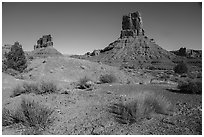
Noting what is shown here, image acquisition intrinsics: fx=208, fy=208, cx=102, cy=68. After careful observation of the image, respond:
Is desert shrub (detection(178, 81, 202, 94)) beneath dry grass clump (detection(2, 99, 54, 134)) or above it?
above

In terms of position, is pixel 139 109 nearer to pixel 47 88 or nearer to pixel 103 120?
pixel 103 120

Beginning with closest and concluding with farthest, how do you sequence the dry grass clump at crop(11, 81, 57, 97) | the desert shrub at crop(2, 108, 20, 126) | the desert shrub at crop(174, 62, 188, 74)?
the desert shrub at crop(2, 108, 20, 126) → the dry grass clump at crop(11, 81, 57, 97) → the desert shrub at crop(174, 62, 188, 74)

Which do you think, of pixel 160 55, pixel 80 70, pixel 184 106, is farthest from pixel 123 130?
pixel 160 55

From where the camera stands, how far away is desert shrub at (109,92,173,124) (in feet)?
18.4

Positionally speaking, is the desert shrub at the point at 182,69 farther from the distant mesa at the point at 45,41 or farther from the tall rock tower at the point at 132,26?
the distant mesa at the point at 45,41

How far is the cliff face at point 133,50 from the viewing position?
8608 centimetres

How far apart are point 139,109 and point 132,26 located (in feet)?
394

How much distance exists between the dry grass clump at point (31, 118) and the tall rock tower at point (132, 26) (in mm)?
112809

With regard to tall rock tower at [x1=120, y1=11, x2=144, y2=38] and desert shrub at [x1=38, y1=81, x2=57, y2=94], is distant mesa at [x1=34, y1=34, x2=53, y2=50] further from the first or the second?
desert shrub at [x1=38, y1=81, x2=57, y2=94]

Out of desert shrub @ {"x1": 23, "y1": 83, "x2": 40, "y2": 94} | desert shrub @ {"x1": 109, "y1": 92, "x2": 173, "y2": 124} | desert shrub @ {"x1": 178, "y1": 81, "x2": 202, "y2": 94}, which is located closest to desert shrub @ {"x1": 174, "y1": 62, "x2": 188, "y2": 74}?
desert shrub @ {"x1": 178, "y1": 81, "x2": 202, "y2": 94}

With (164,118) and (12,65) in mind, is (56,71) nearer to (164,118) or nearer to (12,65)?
(12,65)

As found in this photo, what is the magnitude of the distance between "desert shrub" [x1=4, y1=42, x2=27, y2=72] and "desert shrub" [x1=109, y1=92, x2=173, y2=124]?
24.3 m

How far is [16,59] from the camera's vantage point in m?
28.8

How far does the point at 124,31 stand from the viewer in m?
120
